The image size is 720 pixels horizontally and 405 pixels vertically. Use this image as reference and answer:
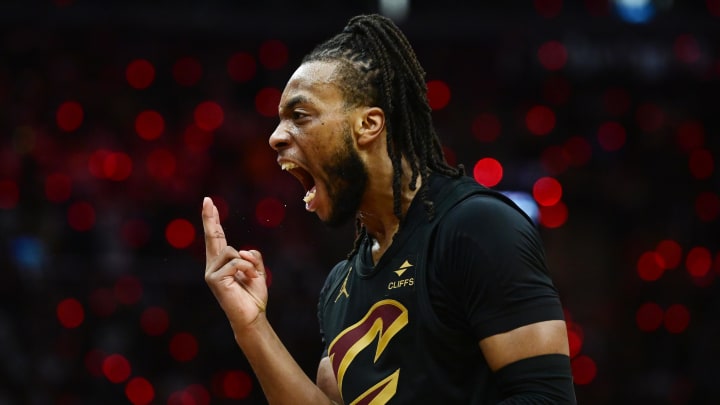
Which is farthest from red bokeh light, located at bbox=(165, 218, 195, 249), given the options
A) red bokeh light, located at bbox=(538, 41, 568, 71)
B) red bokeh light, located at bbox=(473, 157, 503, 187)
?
red bokeh light, located at bbox=(538, 41, 568, 71)

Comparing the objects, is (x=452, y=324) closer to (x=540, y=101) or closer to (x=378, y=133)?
(x=378, y=133)

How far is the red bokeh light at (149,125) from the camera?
29.3 feet

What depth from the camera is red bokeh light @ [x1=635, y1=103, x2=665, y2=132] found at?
1002cm

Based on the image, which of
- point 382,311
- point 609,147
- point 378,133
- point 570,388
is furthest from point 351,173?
point 609,147

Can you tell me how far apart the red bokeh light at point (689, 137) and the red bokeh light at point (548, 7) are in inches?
71.4

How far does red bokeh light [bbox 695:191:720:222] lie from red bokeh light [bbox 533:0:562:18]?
2.31 metres

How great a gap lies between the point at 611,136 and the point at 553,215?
987 millimetres

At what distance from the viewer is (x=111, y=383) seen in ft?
25.1

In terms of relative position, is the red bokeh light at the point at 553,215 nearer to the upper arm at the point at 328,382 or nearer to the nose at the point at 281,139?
the upper arm at the point at 328,382

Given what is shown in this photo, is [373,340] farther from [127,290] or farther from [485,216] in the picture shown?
[127,290]

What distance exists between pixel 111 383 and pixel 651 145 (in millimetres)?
5674

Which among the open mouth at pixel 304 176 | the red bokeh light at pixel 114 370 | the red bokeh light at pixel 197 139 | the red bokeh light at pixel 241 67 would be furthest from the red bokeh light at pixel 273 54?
the open mouth at pixel 304 176

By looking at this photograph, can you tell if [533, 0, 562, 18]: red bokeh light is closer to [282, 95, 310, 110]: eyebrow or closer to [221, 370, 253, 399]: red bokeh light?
[221, 370, 253, 399]: red bokeh light

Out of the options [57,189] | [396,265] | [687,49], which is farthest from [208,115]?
[396,265]
